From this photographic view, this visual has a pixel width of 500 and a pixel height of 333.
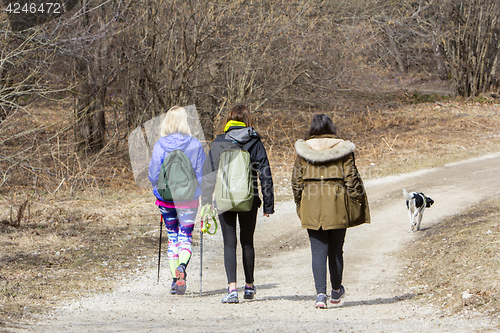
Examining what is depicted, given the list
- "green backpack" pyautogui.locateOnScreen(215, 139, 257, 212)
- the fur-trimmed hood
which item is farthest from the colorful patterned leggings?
the fur-trimmed hood

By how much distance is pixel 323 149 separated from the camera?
183 inches

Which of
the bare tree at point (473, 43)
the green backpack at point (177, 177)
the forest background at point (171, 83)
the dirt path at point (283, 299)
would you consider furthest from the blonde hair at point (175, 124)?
the bare tree at point (473, 43)

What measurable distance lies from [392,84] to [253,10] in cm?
1167

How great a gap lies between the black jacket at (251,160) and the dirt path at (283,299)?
101 cm

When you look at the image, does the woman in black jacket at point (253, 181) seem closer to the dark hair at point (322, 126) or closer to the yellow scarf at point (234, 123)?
the yellow scarf at point (234, 123)

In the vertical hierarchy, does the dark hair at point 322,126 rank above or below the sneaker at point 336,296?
above

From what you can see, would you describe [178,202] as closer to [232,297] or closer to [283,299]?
[232,297]

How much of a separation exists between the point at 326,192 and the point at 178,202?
1475 millimetres

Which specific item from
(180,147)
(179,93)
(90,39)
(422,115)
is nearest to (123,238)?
(180,147)

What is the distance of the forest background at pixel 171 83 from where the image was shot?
10719 mm

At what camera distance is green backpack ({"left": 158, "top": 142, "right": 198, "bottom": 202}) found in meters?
5.12

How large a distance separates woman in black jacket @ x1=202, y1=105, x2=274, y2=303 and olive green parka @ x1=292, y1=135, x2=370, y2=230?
1.10ft

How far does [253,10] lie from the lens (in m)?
14.9

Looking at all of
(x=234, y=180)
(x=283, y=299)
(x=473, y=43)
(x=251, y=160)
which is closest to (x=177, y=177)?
(x=234, y=180)
